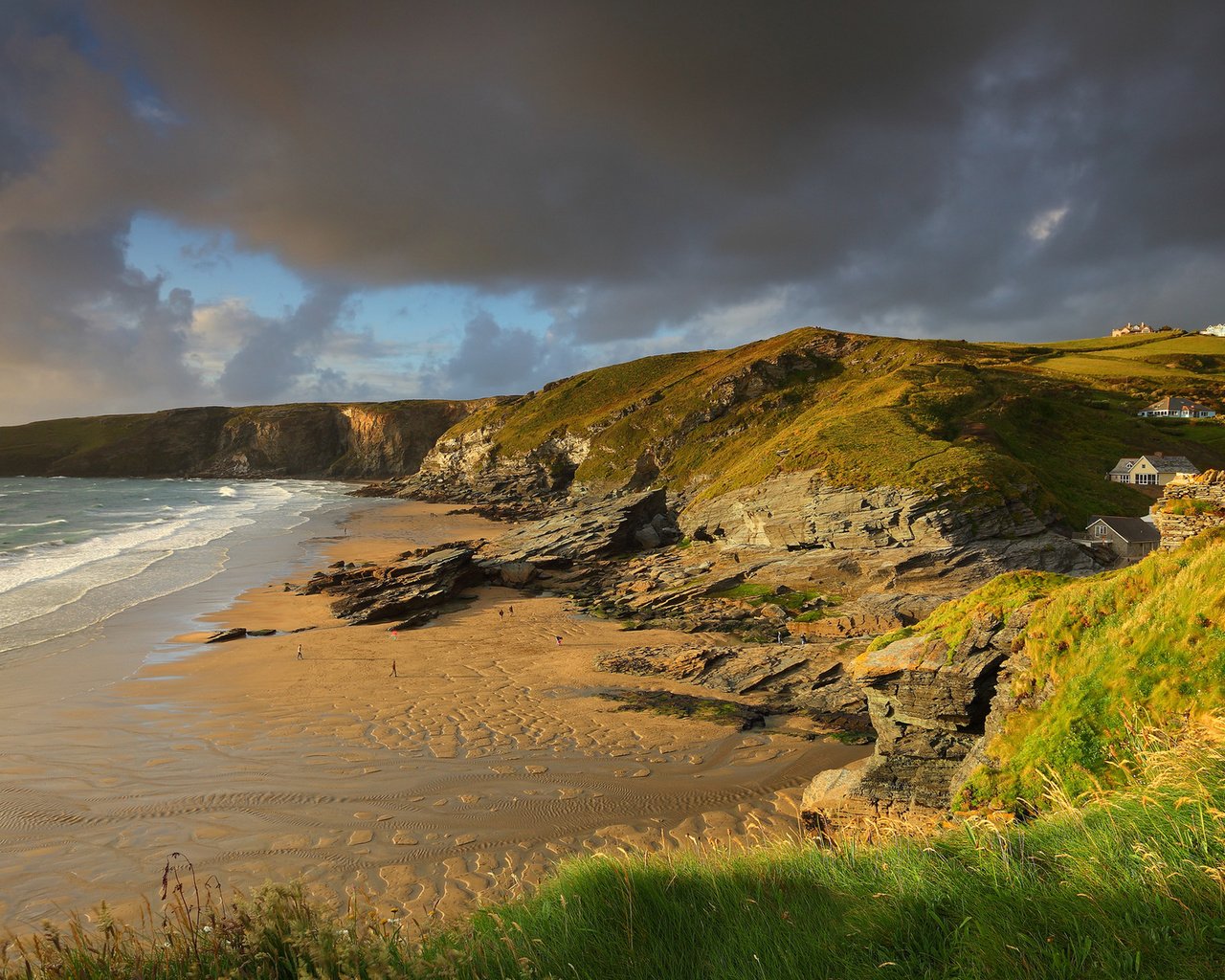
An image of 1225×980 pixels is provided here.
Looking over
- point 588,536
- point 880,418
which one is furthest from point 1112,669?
point 880,418

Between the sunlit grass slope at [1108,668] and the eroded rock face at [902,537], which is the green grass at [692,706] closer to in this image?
the sunlit grass slope at [1108,668]

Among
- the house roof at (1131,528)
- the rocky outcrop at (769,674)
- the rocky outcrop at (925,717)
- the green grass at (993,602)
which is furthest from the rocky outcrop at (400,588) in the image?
the house roof at (1131,528)

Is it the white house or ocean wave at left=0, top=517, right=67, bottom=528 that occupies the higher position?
the white house

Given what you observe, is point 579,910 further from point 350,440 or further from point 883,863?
point 350,440

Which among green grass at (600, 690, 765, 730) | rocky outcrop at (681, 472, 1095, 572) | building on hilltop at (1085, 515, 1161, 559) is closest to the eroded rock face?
rocky outcrop at (681, 472, 1095, 572)

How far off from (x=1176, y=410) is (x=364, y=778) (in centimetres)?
8350

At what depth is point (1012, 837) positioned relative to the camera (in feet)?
17.3

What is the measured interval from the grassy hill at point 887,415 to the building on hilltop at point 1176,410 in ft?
7.02

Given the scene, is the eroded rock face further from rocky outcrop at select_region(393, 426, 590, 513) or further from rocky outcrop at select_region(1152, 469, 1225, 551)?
rocky outcrop at select_region(393, 426, 590, 513)

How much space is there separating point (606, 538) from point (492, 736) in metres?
29.4

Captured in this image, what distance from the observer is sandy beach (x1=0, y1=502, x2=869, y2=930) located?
12.0 metres

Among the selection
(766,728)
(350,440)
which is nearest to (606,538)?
(766,728)

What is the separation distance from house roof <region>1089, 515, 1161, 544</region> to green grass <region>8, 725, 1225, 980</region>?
120 feet

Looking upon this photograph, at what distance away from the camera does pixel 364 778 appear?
628 inches
